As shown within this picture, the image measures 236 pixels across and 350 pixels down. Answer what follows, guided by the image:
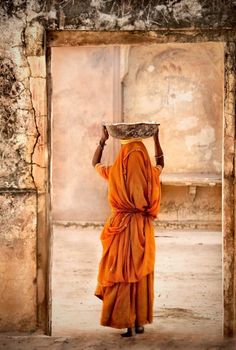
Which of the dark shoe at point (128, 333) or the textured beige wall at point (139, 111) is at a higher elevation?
the textured beige wall at point (139, 111)

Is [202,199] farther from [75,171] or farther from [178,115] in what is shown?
[75,171]

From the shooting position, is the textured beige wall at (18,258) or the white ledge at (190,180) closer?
the textured beige wall at (18,258)

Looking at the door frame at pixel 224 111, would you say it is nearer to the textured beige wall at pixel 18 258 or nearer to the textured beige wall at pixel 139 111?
the textured beige wall at pixel 18 258

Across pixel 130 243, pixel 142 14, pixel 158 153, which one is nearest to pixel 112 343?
pixel 130 243

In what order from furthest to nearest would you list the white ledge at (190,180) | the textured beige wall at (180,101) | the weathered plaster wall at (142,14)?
1. the textured beige wall at (180,101)
2. the white ledge at (190,180)
3. the weathered plaster wall at (142,14)

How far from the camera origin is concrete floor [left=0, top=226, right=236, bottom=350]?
412cm

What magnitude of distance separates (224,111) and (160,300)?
8.04 ft

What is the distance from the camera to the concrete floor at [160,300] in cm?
412

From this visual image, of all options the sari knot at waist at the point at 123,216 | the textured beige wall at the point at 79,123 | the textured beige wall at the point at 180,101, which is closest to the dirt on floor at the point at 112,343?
the sari knot at waist at the point at 123,216

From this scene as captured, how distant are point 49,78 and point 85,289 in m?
2.82

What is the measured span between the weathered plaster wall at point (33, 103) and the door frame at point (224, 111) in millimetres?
10

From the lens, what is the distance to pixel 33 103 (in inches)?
161

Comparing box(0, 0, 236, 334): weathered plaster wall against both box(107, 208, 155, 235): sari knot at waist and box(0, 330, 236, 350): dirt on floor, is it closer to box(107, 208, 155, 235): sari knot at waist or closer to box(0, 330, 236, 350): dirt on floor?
box(0, 330, 236, 350): dirt on floor

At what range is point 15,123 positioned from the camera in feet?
13.5
